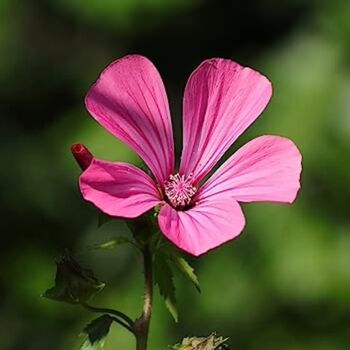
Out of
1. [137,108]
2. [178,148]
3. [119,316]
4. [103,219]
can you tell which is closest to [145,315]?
[119,316]

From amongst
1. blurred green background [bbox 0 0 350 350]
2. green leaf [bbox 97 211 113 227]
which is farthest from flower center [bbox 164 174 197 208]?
blurred green background [bbox 0 0 350 350]

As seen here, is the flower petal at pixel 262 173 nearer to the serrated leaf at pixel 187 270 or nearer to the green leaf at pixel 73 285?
the serrated leaf at pixel 187 270

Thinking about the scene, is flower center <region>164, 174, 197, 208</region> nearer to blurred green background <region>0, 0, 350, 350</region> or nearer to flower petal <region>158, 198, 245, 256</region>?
flower petal <region>158, 198, 245, 256</region>

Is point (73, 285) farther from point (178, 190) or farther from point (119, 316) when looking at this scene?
point (178, 190)

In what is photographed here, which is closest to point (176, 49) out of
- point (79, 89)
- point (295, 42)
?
point (79, 89)

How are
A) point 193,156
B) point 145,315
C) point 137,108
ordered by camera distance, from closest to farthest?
1. point 145,315
2. point 137,108
3. point 193,156

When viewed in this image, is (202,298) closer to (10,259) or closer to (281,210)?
(281,210)
